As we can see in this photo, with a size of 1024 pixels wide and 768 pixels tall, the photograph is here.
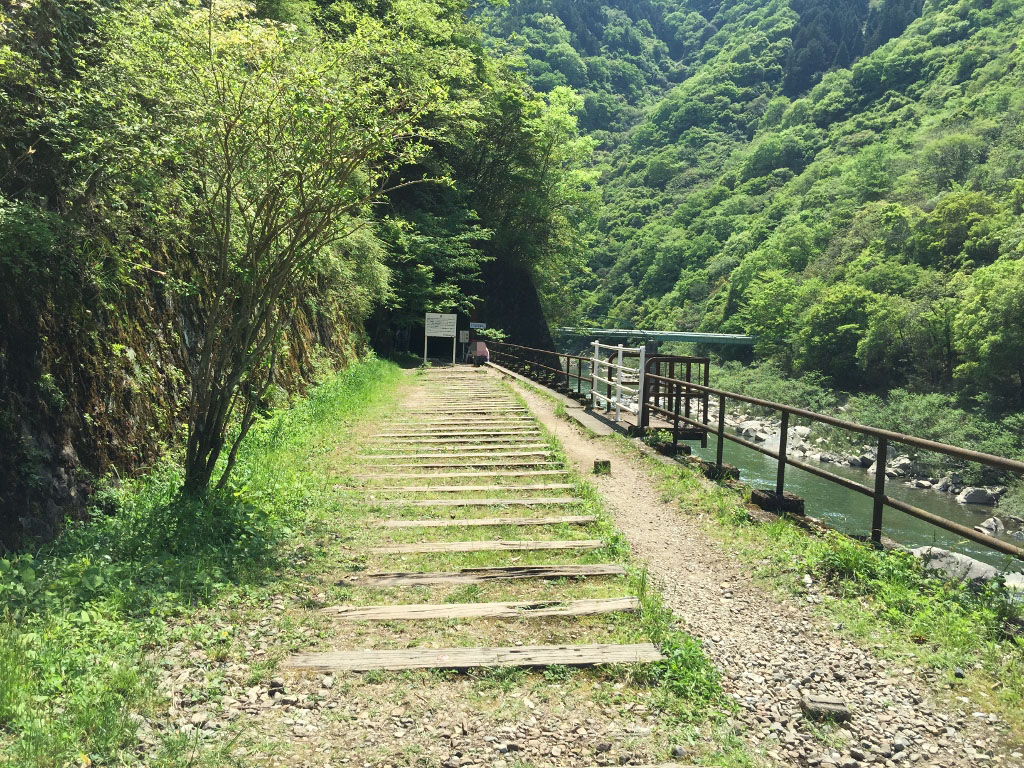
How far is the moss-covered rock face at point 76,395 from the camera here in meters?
4.34

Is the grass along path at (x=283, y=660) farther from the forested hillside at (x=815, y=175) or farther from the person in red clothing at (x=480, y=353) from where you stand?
the forested hillside at (x=815, y=175)

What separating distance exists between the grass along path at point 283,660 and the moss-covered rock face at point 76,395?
309mm

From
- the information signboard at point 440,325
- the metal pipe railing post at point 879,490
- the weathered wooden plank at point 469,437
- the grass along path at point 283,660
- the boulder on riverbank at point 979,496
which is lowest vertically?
the boulder on riverbank at point 979,496

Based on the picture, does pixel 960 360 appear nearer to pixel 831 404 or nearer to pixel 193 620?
pixel 831 404

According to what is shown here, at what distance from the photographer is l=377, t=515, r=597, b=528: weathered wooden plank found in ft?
18.5

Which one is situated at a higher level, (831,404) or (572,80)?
(572,80)

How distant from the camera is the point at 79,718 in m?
2.57

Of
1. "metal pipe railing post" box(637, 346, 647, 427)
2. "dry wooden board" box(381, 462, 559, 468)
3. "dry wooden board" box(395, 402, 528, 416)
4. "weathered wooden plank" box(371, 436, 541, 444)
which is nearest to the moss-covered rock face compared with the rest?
"dry wooden board" box(381, 462, 559, 468)

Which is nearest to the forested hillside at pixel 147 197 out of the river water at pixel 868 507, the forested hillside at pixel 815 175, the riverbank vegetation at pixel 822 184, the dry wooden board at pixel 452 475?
the dry wooden board at pixel 452 475

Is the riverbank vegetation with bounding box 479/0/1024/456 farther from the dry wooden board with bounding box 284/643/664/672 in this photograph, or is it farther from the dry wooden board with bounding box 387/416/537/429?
the dry wooden board with bounding box 284/643/664/672

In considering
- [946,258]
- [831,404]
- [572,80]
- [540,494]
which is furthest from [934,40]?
[540,494]

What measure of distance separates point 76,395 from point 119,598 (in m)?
2.24

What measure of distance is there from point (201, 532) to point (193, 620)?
1.23 m

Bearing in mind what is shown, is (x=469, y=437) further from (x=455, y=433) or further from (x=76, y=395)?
(x=76, y=395)
